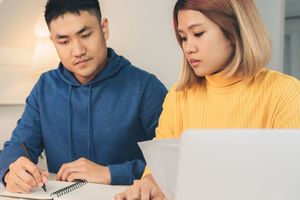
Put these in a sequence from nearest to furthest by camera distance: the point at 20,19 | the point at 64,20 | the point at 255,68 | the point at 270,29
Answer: the point at 255,68, the point at 270,29, the point at 64,20, the point at 20,19

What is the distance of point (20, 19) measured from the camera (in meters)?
1.48

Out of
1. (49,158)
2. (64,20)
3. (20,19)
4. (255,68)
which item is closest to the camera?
(255,68)

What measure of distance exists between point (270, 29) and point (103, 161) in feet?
2.27

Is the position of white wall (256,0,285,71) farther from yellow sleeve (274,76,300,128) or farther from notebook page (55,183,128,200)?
notebook page (55,183,128,200)

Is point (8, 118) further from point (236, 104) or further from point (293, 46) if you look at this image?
point (293, 46)

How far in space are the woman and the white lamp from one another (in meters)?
0.67

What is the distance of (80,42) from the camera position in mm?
1225

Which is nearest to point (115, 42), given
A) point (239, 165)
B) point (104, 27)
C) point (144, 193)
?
point (104, 27)

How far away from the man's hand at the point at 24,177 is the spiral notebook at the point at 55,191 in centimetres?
2

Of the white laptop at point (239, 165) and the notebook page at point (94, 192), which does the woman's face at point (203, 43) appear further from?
the white laptop at point (239, 165)

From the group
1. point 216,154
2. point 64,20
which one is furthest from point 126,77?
point 216,154

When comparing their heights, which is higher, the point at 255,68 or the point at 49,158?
the point at 255,68

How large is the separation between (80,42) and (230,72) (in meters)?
0.56

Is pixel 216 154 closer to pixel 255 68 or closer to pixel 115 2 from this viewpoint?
pixel 255 68
